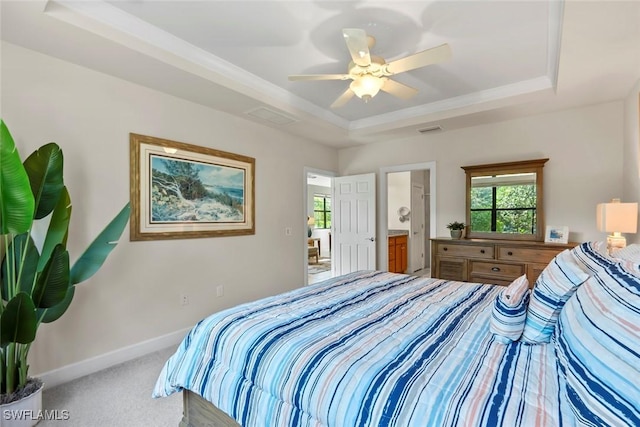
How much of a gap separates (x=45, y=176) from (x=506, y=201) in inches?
176

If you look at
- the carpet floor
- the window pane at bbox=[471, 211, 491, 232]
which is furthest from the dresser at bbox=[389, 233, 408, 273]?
the carpet floor

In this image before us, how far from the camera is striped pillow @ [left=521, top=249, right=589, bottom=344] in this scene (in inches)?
48.9

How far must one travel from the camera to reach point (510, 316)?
50.9 inches

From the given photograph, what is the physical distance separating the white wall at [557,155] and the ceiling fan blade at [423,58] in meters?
2.33

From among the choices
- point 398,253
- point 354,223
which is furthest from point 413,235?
point 354,223

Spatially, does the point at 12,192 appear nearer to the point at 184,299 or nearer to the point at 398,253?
the point at 184,299

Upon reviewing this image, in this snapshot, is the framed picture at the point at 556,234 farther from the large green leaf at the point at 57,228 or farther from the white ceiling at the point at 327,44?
the large green leaf at the point at 57,228

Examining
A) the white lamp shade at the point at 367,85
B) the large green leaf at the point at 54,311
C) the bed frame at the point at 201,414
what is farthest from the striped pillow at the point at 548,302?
the large green leaf at the point at 54,311

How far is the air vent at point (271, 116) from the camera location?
134 inches

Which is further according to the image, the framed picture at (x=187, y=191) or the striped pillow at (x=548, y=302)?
the framed picture at (x=187, y=191)

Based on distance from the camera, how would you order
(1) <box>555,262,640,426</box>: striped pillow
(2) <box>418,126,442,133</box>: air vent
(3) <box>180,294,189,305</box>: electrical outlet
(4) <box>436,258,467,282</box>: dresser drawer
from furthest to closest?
(2) <box>418,126,442,133</box>: air vent
(4) <box>436,258,467,282</box>: dresser drawer
(3) <box>180,294,189,305</box>: electrical outlet
(1) <box>555,262,640,426</box>: striped pillow

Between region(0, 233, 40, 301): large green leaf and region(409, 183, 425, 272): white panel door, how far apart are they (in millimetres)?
5890

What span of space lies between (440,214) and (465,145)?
3.27 ft

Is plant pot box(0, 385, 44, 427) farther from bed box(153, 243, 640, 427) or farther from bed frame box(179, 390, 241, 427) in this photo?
bed frame box(179, 390, 241, 427)
